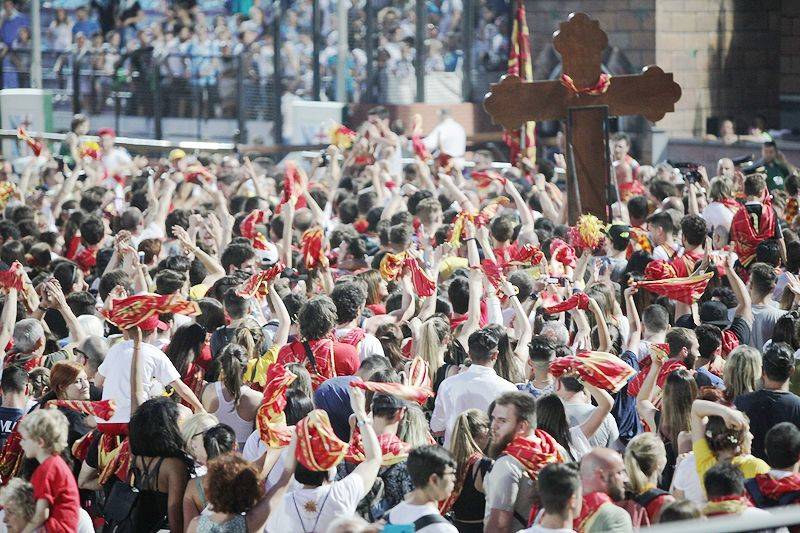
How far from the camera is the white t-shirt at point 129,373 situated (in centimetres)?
704

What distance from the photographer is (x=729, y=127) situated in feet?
63.6

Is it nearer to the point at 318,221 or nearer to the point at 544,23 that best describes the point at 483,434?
the point at 318,221

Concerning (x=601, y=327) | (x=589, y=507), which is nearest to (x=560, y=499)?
(x=589, y=507)

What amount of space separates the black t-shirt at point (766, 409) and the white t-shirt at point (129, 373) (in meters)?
2.85

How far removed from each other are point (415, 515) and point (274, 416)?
1050mm

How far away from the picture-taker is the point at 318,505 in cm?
546

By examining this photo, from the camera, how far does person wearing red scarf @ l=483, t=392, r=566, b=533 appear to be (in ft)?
18.5

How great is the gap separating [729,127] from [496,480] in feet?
48.0

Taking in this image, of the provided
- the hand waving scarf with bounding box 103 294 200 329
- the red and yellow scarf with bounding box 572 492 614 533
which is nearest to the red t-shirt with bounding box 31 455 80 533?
the hand waving scarf with bounding box 103 294 200 329

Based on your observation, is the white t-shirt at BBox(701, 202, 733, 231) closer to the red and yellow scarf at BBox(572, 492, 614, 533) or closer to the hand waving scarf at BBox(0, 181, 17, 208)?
the red and yellow scarf at BBox(572, 492, 614, 533)

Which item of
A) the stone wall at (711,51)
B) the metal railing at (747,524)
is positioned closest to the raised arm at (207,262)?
the metal railing at (747,524)

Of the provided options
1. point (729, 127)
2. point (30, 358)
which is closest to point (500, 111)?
point (30, 358)

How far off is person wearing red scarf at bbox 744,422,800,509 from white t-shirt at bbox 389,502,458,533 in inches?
51.0

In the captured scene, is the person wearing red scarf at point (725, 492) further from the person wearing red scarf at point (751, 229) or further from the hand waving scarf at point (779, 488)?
the person wearing red scarf at point (751, 229)
